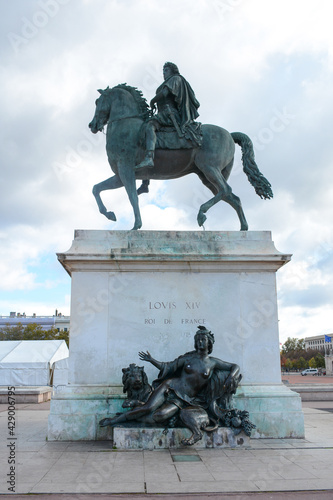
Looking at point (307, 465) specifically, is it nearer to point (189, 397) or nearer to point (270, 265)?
point (189, 397)

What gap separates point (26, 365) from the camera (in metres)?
21.5

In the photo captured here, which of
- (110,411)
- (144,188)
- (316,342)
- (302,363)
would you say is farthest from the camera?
(316,342)

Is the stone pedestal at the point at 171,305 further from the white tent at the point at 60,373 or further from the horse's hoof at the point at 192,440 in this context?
the white tent at the point at 60,373

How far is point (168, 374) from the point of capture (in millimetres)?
8109

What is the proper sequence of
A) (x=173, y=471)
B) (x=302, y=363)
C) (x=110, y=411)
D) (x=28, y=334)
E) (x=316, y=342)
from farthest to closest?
(x=316, y=342) < (x=302, y=363) < (x=28, y=334) < (x=110, y=411) < (x=173, y=471)

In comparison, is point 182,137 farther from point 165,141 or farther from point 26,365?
point 26,365

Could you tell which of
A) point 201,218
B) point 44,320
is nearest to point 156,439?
point 201,218

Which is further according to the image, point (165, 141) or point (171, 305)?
point (165, 141)

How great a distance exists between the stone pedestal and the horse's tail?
1506mm

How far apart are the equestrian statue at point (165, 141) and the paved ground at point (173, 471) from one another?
4.54 m

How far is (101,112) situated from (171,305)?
4.68 m

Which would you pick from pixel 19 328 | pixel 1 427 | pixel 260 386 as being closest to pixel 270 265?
pixel 260 386

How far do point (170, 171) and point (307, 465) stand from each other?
21.3ft

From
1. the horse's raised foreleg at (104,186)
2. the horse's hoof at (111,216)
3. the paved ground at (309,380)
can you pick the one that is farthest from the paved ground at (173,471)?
the paved ground at (309,380)
